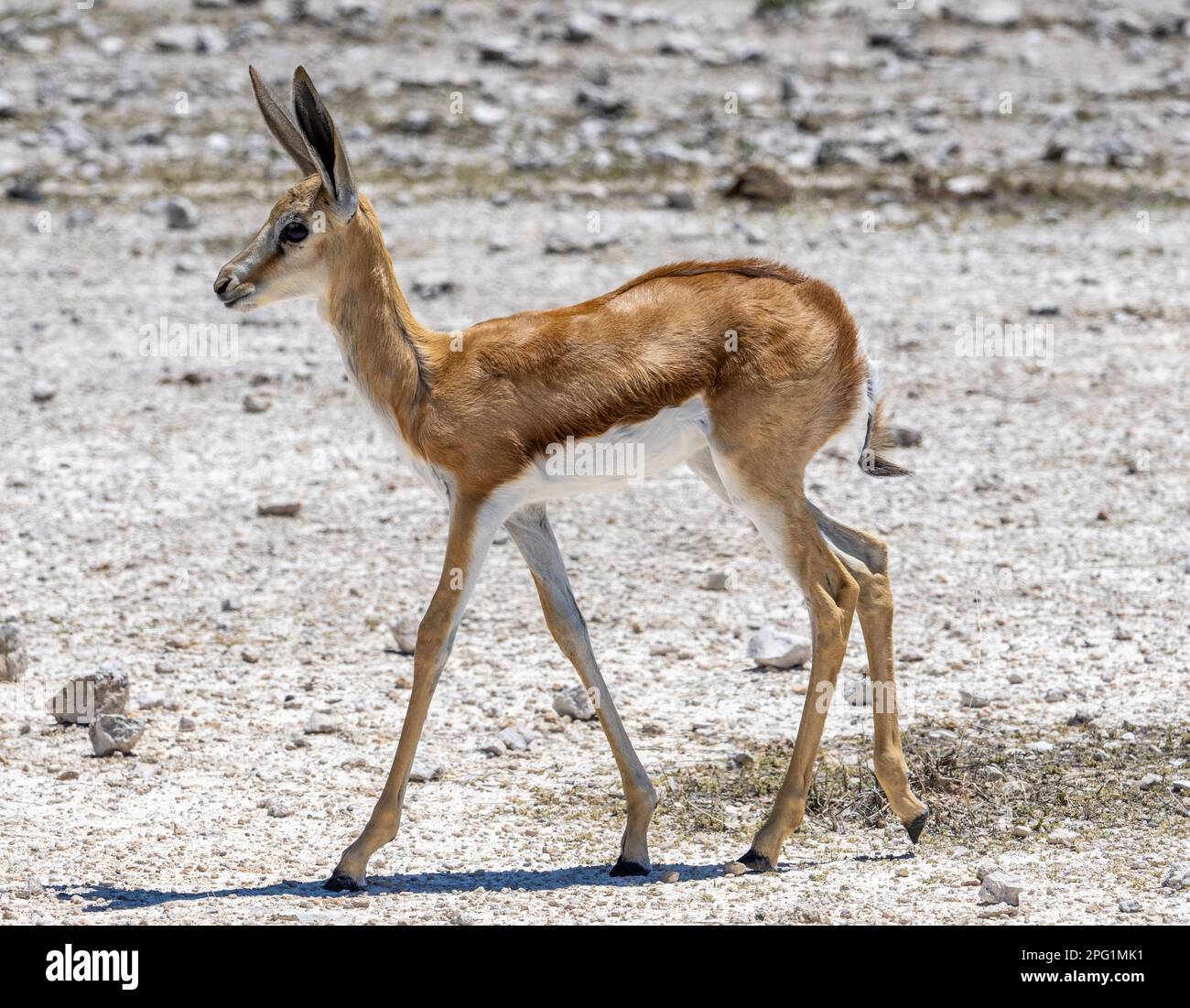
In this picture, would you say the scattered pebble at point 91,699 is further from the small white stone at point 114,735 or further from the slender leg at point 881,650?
the slender leg at point 881,650

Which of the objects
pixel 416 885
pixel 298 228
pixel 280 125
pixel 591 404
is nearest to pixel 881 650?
pixel 591 404

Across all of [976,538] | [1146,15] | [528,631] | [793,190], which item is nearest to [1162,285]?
[793,190]

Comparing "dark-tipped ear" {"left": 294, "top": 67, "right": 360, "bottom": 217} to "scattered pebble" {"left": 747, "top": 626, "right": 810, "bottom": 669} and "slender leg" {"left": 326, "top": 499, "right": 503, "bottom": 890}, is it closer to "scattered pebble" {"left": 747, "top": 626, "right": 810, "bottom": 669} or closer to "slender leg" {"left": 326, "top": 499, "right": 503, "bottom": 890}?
"slender leg" {"left": 326, "top": 499, "right": 503, "bottom": 890}

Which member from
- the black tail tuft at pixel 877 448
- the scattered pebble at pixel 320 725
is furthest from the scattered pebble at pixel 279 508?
the black tail tuft at pixel 877 448

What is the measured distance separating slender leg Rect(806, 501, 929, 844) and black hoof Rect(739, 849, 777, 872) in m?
0.53

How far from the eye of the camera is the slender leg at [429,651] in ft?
22.0

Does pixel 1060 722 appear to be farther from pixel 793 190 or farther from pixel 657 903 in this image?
pixel 793 190

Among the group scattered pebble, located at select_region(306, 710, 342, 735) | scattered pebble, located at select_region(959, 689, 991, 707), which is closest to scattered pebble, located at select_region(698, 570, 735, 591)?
scattered pebble, located at select_region(959, 689, 991, 707)

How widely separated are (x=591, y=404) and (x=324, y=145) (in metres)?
1.35

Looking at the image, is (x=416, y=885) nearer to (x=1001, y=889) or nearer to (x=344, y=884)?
(x=344, y=884)

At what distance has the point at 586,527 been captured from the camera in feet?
36.4

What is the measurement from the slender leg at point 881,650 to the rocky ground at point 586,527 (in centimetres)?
22

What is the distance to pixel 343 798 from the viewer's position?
7.80m

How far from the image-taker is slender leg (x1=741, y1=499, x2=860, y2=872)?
6.79 meters
